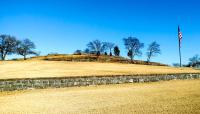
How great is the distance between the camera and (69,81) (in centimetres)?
2638

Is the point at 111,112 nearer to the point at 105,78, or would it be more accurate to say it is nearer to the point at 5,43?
the point at 105,78

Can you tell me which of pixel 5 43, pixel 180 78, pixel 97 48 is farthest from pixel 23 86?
pixel 97 48

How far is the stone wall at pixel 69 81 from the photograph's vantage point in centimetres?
2392

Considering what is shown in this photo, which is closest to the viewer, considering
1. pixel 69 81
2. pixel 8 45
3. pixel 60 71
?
pixel 69 81

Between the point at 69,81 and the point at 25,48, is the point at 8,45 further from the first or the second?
the point at 69,81

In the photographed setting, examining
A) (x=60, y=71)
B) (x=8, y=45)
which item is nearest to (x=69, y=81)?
(x=60, y=71)

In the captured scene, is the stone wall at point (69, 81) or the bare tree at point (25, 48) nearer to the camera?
the stone wall at point (69, 81)

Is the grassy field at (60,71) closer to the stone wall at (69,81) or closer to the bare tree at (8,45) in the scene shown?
the stone wall at (69,81)

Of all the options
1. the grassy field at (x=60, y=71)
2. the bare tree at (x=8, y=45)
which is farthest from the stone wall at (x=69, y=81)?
the bare tree at (x=8, y=45)

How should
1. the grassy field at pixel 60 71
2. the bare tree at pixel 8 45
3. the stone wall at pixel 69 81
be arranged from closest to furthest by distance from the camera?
the stone wall at pixel 69 81
the grassy field at pixel 60 71
the bare tree at pixel 8 45

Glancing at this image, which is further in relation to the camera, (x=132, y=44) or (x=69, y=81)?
(x=132, y=44)

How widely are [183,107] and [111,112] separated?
324 cm

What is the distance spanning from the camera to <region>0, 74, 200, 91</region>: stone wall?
2392 cm

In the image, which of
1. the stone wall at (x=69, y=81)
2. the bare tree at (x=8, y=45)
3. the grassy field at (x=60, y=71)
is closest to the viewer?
the stone wall at (x=69, y=81)
